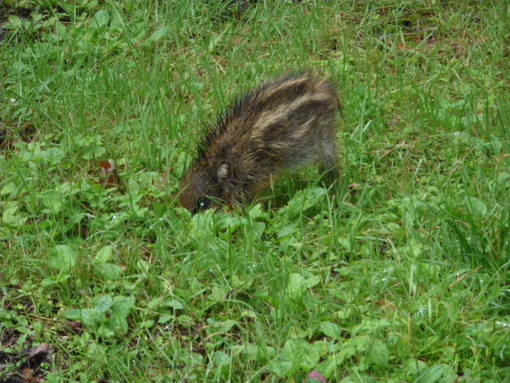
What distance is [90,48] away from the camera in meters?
7.49

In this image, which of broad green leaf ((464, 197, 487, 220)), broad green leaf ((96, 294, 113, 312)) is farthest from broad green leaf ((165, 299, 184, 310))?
broad green leaf ((464, 197, 487, 220))

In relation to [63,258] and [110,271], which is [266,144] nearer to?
[110,271]

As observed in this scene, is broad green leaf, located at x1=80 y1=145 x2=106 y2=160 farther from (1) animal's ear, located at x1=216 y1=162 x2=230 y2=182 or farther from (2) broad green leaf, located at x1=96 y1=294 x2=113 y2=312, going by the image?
(2) broad green leaf, located at x1=96 y1=294 x2=113 y2=312

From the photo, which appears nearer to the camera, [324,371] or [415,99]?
[324,371]

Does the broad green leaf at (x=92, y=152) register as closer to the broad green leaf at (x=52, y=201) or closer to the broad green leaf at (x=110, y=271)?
the broad green leaf at (x=52, y=201)

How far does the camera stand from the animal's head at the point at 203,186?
5941 millimetres

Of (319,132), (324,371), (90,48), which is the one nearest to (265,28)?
(90,48)

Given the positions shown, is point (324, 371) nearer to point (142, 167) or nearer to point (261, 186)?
point (261, 186)

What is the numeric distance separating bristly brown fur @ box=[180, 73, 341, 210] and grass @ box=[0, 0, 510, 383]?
0.54ft

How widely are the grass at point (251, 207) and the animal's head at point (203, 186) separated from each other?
0.52ft

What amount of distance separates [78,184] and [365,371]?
8.17 feet

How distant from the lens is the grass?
4.53 meters

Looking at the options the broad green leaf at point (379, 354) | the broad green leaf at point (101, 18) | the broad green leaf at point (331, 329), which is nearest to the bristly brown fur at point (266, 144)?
the broad green leaf at point (331, 329)

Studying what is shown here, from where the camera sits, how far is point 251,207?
5781 mm
